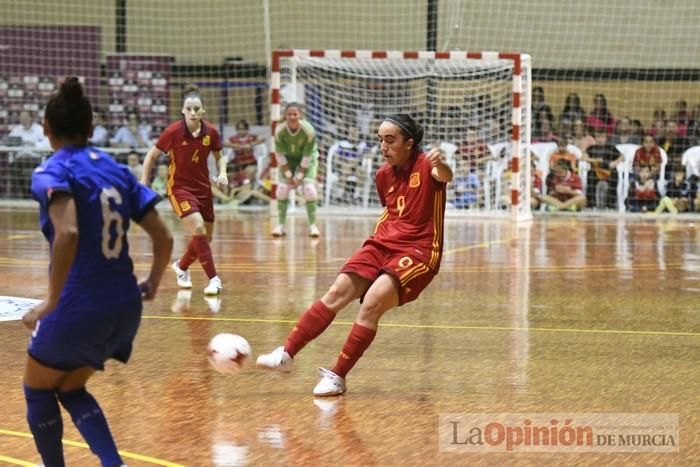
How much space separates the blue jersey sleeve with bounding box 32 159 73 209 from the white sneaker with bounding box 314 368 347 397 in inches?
106

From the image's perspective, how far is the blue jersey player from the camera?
449 cm

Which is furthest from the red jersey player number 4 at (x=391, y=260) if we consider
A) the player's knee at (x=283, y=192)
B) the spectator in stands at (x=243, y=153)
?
the spectator in stands at (x=243, y=153)

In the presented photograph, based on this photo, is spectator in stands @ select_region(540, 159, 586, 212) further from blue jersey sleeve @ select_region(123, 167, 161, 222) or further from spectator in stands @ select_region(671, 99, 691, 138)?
blue jersey sleeve @ select_region(123, 167, 161, 222)

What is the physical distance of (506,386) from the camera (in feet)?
23.5

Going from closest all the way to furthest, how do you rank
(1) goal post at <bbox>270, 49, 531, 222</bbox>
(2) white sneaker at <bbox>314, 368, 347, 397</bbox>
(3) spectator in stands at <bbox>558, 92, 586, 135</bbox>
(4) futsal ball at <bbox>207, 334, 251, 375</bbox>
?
(4) futsal ball at <bbox>207, 334, 251, 375</bbox>
(2) white sneaker at <bbox>314, 368, 347, 397</bbox>
(1) goal post at <bbox>270, 49, 531, 222</bbox>
(3) spectator in stands at <bbox>558, 92, 586, 135</bbox>

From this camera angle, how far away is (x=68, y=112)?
465 centimetres

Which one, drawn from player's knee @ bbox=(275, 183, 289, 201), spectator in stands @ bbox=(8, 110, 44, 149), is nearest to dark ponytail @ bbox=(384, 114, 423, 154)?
player's knee @ bbox=(275, 183, 289, 201)

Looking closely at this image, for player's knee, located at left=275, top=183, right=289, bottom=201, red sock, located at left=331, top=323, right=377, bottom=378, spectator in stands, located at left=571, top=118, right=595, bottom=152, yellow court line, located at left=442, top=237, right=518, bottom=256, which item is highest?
spectator in stands, located at left=571, top=118, right=595, bottom=152

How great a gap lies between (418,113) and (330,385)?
56.7 ft

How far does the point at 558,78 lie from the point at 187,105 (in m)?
14.6

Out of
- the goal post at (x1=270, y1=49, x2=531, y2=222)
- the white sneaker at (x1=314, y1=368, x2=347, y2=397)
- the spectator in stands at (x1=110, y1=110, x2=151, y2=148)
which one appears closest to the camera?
the white sneaker at (x1=314, y1=368, x2=347, y2=397)

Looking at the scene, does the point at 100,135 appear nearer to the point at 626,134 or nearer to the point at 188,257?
the point at 626,134

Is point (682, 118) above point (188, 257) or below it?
above

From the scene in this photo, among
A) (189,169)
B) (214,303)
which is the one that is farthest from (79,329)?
(189,169)
